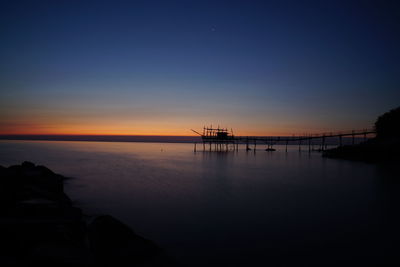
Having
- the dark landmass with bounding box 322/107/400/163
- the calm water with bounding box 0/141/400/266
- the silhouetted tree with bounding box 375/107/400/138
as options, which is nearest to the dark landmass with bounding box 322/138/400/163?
the dark landmass with bounding box 322/107/400/163

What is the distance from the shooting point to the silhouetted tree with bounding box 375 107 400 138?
45594 mm

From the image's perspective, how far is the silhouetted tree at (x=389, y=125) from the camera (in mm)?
45594

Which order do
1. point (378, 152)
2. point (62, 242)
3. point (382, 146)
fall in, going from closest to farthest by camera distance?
point (62, 242) → point (378, 152) → point (382, 146)

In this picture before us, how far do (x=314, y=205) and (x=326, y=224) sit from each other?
3437mm

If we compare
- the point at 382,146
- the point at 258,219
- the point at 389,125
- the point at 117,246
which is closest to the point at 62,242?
the point at 117,246

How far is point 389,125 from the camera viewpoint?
155ft

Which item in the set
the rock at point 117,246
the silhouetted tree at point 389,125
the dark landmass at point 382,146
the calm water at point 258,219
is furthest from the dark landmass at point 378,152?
the rock at point 117,246

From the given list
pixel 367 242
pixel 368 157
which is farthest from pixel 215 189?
pixel 368 157

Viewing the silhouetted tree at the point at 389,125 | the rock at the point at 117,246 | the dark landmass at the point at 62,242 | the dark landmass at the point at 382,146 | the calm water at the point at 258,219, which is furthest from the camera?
the silhouetted tree at the point at 389,125

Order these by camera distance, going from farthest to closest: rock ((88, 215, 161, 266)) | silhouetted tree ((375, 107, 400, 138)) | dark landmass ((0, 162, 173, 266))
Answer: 1. silhouetted tree ((375, 107, 400, 138))
2. rock ((88, 215, 161, 266))
3. dark landmass ((0, 162, 173, 266))

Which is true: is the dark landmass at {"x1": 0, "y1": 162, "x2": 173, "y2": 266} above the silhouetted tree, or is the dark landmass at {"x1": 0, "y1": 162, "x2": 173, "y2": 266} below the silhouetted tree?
below

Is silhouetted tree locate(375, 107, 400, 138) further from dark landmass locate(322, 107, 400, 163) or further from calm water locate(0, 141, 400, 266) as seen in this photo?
calm water locate(0, 141, 400, 266)

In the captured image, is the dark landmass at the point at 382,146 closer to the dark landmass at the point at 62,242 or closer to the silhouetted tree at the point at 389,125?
the silhouetted tree at the point at 389,125

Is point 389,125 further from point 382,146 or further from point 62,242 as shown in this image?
point 62,242
